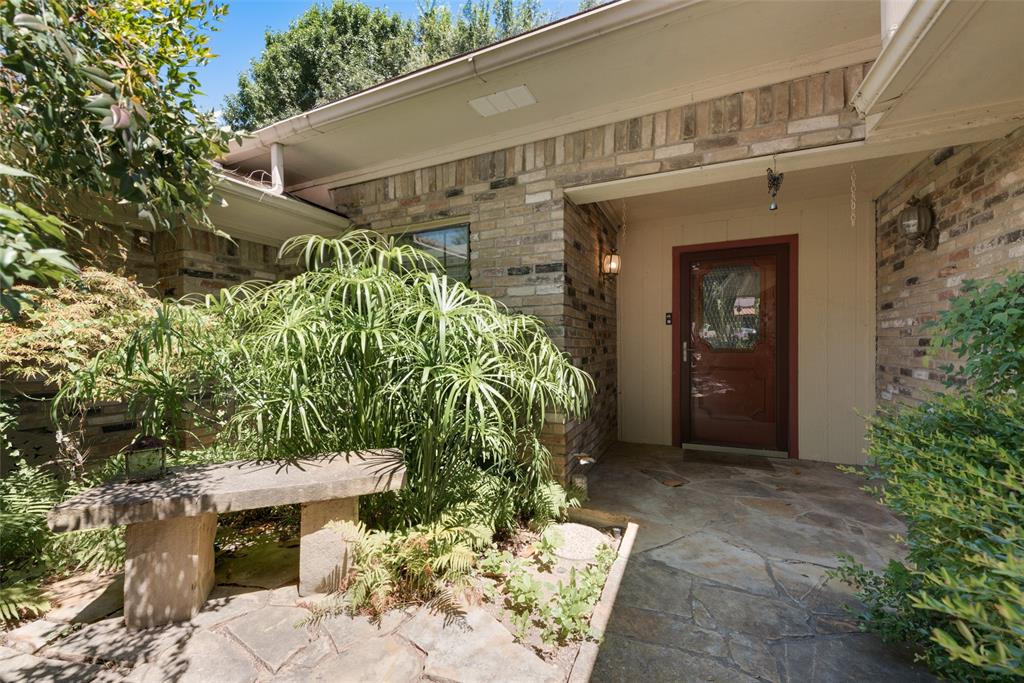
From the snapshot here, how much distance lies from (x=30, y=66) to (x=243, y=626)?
7.38ft

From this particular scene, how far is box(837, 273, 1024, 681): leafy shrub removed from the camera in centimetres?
83

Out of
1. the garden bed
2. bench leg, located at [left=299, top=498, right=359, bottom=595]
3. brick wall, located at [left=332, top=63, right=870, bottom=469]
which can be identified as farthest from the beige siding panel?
bench leg, located at [left=299, top=498, right=359, bottom=595]

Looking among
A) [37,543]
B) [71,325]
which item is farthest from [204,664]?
[71,325]

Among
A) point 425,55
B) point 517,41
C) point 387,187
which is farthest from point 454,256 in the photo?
point 425,55

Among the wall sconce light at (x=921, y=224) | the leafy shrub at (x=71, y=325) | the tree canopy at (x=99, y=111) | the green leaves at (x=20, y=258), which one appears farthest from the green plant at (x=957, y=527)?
the leafy shrub at (x=71, y=325)

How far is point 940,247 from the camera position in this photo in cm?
271

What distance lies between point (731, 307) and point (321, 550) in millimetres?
4253

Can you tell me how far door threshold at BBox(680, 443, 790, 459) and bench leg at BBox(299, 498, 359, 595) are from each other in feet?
12.0

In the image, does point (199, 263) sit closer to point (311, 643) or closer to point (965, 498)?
point (311, 643)

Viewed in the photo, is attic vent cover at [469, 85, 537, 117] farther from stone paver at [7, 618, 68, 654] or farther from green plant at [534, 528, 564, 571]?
stone paver at [7, 618, 68, 654]

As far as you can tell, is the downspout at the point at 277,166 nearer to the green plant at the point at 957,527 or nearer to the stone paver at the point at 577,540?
the stone paver at the point at 577,540

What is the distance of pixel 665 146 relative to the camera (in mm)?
2668

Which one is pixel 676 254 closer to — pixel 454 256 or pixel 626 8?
pixel 454 256

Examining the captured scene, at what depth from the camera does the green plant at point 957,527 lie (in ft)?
2.58
